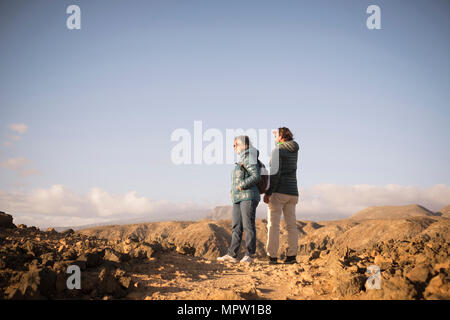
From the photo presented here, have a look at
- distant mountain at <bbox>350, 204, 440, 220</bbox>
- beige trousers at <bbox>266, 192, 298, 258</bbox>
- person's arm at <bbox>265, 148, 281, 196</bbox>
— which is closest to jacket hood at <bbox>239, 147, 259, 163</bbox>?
person's arm at <bbox>265, 148, 281, 196</bbox>

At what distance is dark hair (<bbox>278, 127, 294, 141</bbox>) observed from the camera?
661 centimetres

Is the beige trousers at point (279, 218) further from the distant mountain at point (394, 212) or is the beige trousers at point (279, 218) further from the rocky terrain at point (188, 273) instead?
the distant mountain at point (394, 212)

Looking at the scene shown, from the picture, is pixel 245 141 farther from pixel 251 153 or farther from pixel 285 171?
pixel 285 171

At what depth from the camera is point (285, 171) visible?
648 cm

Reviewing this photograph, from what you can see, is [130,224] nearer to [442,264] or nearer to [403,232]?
[403,232]

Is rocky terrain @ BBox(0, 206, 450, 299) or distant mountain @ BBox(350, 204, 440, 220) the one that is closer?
rocky terrain @ BBox(0, 206, 450, 299)

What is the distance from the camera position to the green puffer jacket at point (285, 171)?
21.0 feet

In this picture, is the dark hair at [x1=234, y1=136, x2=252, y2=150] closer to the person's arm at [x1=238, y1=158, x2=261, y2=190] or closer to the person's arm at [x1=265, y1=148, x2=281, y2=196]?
the person's arm at [x1=238, y1=158, x2=261, y2=190]

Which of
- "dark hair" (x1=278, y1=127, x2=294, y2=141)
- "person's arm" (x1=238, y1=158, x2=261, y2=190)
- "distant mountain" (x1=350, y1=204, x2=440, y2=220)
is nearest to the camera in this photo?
"person's arm" (x1=238, y1=158, x2=261, y2=190)

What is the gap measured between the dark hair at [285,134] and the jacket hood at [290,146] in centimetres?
10

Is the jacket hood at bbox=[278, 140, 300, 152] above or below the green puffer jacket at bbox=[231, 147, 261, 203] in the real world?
above

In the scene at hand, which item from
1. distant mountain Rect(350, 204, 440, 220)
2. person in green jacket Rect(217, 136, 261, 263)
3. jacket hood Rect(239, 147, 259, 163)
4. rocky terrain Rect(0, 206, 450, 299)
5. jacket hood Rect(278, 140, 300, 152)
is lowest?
distant mountain Rect(350, 204, 440, 220)
